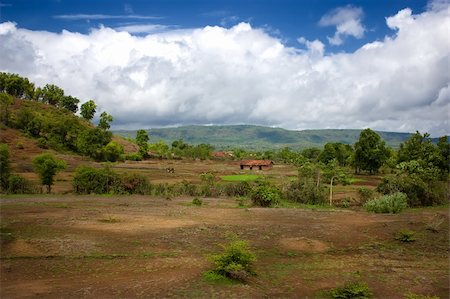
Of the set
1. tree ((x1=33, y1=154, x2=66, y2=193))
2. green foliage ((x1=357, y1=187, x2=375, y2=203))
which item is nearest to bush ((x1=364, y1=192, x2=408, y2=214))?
green foliage ((x1=357, y1=187, x2=375, y2=203))

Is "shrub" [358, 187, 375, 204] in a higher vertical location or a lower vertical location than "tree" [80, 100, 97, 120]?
lower

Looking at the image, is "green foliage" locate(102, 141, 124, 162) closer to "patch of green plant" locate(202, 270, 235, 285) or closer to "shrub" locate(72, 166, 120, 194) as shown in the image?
"shrub" locate(72, 166, 120, 194)

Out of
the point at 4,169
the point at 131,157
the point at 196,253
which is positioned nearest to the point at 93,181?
the point at 4,169

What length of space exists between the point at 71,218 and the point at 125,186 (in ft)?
64.5

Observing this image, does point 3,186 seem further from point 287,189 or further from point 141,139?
point 141,139

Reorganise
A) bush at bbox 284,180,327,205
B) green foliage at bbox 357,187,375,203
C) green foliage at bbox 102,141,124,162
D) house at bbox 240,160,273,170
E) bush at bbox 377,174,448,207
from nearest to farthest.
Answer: bush at bbox 377,174,448,207
green foliage at bbox 357,187,375,203
bush at bbox 284,180,327,205
green foliage at bbox 102,141,124,162
house at bbox 240,160,273,170

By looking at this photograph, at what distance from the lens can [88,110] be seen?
423 feet

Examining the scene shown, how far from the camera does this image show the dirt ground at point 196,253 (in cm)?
1462

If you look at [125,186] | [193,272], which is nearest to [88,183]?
[125,186]

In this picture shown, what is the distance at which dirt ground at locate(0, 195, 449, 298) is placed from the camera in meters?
14.6

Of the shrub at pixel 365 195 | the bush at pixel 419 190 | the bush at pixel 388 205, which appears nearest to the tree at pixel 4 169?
the bush at pixel 388 205

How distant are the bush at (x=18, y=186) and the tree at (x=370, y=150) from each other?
5973 cm

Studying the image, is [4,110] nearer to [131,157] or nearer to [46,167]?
[131,157]

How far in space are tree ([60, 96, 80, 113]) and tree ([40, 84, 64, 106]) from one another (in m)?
1.26
